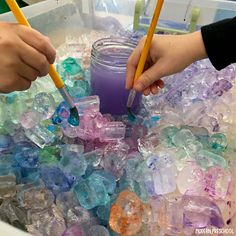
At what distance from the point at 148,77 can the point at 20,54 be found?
24cm

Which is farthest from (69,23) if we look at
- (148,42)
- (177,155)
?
(177,155)

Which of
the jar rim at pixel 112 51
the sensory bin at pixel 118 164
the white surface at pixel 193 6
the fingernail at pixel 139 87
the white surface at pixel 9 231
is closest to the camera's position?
the white surface at pixel 9 231

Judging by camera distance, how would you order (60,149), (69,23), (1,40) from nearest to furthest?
(1,40)
(60,149)
(69,23)

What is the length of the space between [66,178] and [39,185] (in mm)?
42

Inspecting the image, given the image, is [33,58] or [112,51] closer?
[33,58]

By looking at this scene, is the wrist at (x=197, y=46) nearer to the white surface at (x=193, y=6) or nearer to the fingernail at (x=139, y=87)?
the fingernail at (x=139, y=87)

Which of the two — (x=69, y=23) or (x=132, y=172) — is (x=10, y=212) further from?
→ (x=69, y=23)

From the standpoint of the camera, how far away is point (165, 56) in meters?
0.62

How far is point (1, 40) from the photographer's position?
1.49 ft

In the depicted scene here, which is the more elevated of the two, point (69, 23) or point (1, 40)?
point (1, 40)

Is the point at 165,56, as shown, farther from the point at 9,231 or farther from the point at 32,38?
the point at 9,231

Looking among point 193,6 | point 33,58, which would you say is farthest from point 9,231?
point 193,6

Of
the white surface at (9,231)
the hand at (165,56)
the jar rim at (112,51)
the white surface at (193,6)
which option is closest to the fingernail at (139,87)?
the hand at (165,56)

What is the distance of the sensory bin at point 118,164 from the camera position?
1.56 feet
